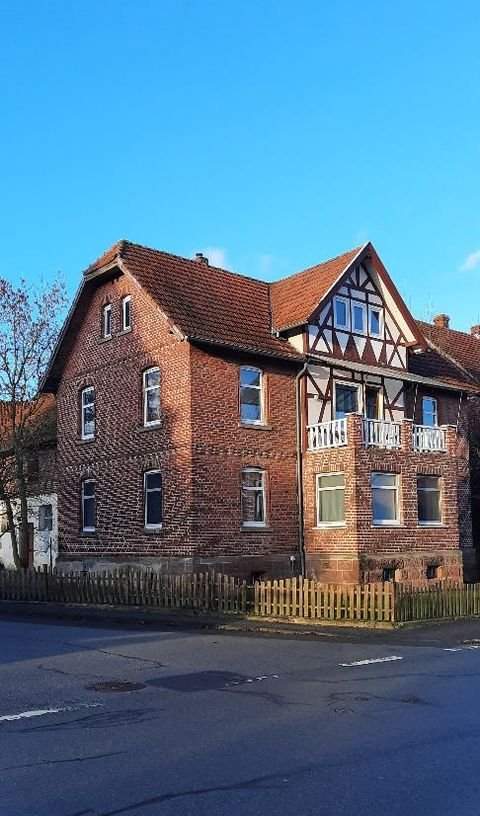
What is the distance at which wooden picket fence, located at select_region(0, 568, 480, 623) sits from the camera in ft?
57.7

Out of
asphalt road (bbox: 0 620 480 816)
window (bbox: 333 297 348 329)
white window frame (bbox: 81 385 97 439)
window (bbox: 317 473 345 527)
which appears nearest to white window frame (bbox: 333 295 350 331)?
window (bbox: 333 297 348 329)

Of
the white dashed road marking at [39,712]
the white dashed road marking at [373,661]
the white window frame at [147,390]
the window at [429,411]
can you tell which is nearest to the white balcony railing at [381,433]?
the window at [429,411]

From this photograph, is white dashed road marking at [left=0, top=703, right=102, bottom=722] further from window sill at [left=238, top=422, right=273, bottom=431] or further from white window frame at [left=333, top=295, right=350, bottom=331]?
white window frame at [left=333, top=295, right=350, bottom=331]

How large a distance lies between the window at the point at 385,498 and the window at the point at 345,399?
3040 mm

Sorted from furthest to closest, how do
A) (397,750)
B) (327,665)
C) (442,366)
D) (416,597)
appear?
(442,366), (416,597), (327,665), (397,750)

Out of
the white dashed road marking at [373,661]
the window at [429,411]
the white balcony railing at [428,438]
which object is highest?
the window at [429,411]

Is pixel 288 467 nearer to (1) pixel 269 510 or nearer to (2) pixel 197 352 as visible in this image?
(1) pixel 269 510

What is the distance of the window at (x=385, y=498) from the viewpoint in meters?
25.3

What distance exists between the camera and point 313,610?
18125 millimetres

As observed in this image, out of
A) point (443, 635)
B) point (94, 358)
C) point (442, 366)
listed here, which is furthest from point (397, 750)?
point (442, 366)

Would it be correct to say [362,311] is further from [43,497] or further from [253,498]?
[43,497]

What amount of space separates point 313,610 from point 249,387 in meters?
9.40

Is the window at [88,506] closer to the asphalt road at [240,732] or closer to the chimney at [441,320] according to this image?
the asphalt road at [240,732]

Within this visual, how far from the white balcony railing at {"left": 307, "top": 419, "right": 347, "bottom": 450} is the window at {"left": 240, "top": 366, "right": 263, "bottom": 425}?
1802 mm
